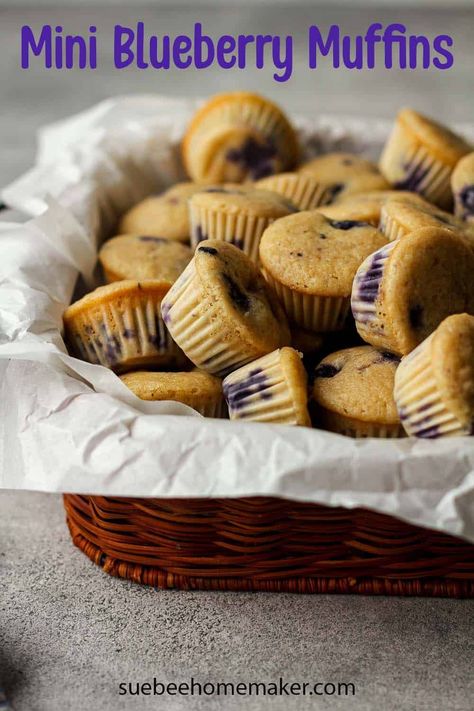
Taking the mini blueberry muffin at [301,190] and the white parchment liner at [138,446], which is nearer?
the white parchment liner at [138,446]

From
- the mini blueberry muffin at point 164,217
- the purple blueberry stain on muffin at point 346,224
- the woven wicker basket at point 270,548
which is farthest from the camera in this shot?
the mini blueberry muffin at point 164,217

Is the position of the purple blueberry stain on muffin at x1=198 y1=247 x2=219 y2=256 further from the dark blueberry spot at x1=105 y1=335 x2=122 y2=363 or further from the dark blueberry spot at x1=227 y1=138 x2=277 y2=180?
the dark blueberry spot at x1=227 y1=138 x2=277 y2=180

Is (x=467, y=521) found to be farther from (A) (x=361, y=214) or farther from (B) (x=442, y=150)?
(B) (x=442, y=150)

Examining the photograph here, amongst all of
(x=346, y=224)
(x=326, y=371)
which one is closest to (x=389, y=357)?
(x=326, y=371)

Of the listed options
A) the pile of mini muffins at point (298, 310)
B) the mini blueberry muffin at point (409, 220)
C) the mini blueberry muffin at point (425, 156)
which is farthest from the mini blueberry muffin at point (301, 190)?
the mini blueberry muffin at point (409, 220)

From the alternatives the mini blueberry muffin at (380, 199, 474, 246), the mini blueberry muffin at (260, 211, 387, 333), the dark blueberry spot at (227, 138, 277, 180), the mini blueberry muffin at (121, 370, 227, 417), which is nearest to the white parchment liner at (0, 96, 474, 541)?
the mini blueberry muffin at (121, 370, 227, 417)

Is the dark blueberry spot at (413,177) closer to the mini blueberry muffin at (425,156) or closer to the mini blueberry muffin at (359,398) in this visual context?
the mini blueberry muffin at (425,156)

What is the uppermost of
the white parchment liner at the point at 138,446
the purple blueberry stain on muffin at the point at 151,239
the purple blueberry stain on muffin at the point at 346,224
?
the purple blueberry stain on muffin at the point at 346,224

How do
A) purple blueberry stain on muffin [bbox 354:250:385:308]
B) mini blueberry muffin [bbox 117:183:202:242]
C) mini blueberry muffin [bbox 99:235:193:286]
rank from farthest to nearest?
mini blueberry muffin [bbox 117:183:202:242] → mini blueberry muffin [bbox 99:235:193:286] → purple blueberry stain on muffin [bbox 354:250:385:308]
